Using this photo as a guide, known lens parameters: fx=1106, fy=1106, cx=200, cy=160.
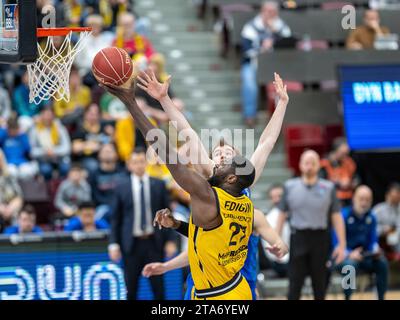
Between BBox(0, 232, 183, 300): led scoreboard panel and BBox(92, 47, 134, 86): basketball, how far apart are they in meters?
5.22

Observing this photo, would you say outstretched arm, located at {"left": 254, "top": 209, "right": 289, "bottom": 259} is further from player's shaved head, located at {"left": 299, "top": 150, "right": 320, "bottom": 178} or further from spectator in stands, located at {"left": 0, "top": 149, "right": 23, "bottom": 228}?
spectator in stands, located at {"left": 0, "top": 149, "right": 23, "bottom": 228}

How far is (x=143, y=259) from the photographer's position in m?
12.4

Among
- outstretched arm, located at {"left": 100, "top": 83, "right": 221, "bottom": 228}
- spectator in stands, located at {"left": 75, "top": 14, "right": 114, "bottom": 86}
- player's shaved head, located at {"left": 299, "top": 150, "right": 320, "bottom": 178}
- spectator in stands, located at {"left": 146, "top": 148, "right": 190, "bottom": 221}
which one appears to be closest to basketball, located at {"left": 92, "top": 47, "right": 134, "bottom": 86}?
outstretched arm, located at {"left": 100, "top": 83, "right": 221, "bottom": 228}

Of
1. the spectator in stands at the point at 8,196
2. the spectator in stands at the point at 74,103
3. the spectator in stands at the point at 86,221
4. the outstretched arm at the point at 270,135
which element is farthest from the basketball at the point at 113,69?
the spectator in stands at the point at 74,103

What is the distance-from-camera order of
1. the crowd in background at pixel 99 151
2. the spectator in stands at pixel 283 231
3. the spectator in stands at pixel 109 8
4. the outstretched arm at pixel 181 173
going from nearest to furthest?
the outstretched arm at pixel 181 173
the crowd in background at pixel 99 151
the spectator in stands at pixel 283 231
the spectator in stands at pixel 109 8

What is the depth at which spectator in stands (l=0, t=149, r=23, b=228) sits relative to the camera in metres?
13.9

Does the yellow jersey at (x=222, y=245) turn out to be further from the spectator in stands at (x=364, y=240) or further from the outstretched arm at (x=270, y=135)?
the spectator in stands at (x=364, y=240)

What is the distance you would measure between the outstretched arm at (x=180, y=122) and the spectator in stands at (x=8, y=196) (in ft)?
18.1

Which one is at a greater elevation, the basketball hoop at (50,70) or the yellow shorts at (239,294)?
the basketball hoop at (50,70)

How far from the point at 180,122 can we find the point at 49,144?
7189 mm

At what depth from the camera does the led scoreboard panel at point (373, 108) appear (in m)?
15.0

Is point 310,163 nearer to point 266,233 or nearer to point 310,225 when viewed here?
point 310,225

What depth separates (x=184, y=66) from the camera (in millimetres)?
18344

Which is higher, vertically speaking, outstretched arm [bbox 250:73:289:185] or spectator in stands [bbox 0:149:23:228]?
outstretched arm [bbox 250:73:289:185]
